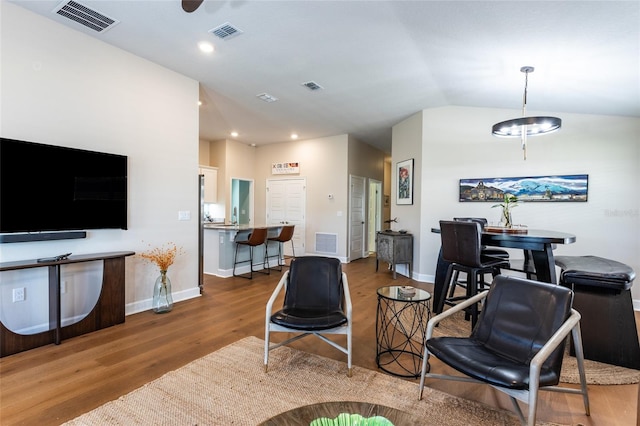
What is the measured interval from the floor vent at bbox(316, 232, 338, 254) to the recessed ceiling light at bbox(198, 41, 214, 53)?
4787 millimetres

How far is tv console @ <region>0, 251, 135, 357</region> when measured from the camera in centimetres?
255

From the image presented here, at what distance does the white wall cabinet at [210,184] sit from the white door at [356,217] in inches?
131

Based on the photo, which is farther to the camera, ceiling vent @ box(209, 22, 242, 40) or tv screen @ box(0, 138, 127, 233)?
ceiling vent @ box(209, 22, 242, 40)

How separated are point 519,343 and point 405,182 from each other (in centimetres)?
410

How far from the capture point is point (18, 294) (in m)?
2.71

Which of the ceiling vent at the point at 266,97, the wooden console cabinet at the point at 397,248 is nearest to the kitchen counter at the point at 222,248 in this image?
the ceiling vent at the point at 266,97

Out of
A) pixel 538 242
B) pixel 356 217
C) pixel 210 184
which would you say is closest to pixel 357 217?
pixel 356 217

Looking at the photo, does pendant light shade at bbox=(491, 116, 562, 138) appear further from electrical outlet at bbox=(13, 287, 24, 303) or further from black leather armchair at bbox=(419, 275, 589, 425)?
electrical outlet at bbox=(13, 287, 24, 303)

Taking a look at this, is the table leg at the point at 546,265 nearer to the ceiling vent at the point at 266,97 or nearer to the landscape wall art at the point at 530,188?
the landscape wall art at the point at 530,188

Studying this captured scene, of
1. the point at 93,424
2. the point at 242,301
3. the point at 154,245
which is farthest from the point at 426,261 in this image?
the point at 93,424

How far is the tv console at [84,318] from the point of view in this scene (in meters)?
2.55

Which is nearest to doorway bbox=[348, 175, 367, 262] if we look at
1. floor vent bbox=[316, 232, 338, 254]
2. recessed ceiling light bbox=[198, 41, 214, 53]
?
floor vent bbox=[316, 232, 338, 254]

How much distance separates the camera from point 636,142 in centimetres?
400

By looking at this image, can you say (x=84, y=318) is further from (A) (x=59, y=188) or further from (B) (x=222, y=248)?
(B) (x=222, y=248)
